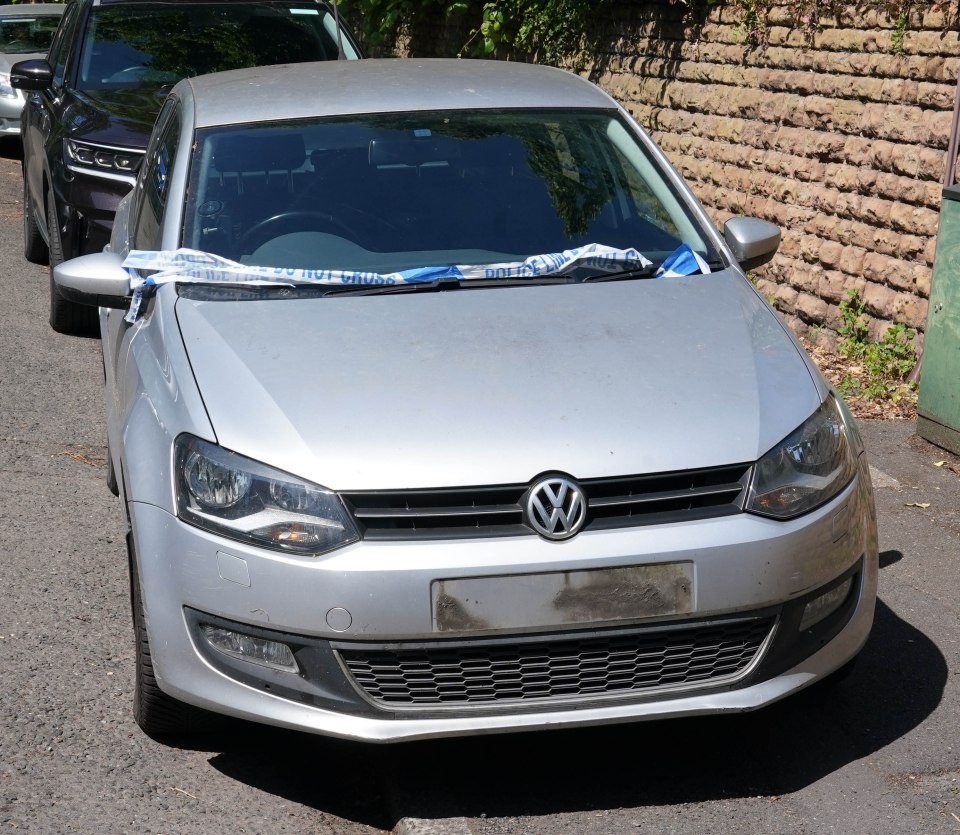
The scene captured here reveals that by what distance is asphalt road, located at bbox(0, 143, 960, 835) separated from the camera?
3.39 meters

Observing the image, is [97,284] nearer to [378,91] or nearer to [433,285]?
[433,285]

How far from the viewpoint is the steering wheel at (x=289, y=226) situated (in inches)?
171

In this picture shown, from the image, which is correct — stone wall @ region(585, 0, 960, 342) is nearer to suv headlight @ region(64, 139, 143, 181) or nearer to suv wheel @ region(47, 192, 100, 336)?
suv headlight @ region(64, 139, 143, 181)

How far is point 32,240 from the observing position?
10039mm

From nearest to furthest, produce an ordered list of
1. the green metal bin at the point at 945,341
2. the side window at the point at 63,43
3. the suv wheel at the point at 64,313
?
1. the green metal bin at the point at 945,341
2. the suv wheel at the point at 64,313
3. the side window at the point at 63,43

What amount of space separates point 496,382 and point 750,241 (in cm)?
147

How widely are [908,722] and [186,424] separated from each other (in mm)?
2097

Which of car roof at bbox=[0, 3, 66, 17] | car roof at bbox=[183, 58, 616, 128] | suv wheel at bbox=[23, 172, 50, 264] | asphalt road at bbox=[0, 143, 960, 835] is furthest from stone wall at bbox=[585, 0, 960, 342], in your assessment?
car roof at bbox=[0, 3, 66, 17]

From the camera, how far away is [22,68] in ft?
29.5

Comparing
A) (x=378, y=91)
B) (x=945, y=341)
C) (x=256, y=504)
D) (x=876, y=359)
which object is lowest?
(x=876, y=359)

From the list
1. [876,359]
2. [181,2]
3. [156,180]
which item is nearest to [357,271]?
[156,180]

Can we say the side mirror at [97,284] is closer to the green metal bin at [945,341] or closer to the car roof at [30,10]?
the green metal bin at [945,341]

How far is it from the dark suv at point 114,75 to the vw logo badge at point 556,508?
514 cm

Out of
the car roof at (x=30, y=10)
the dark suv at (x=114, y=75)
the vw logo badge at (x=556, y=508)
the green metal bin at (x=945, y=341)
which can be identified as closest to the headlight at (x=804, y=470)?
the vw logo badge at (x=556, y=508)
